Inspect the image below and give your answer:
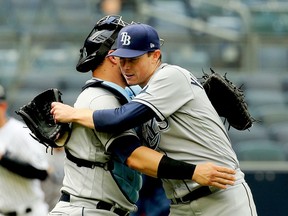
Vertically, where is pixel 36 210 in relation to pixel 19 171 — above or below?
below

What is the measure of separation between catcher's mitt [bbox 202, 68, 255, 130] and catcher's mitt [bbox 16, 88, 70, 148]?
31.1 inches

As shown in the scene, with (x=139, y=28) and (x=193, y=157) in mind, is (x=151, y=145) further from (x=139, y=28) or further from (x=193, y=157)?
(x=139, y=28)

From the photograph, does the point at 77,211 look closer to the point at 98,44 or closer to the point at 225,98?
the point at 98,44

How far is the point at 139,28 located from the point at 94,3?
733 centimetres

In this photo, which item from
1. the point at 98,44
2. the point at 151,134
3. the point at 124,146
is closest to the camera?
the point at 124,146

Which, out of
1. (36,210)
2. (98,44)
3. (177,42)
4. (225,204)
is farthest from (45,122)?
(177,42)

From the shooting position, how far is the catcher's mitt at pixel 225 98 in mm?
4910

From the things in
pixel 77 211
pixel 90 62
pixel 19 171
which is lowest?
pixel 19 171

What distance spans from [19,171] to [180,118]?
251 cm

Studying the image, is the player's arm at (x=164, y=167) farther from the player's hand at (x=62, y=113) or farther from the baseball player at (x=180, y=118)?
the player's hand at (x=62, y=113)

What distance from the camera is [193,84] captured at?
15.3ft

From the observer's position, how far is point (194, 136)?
4629 millimetres

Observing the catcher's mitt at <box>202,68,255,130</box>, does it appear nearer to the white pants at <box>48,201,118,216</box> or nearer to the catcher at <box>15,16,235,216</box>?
the catcher at <box>15,16,235,216</box>

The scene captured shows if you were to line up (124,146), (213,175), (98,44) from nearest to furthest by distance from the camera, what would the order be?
1. (213,175)
2. (124,146)
3. (98,44)
